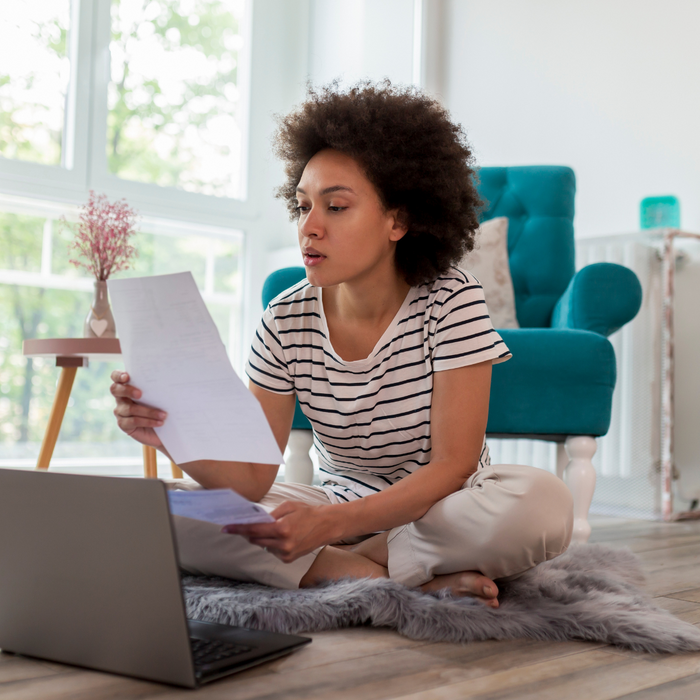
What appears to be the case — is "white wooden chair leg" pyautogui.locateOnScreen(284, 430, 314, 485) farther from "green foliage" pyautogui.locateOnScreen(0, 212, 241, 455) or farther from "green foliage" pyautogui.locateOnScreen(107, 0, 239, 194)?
"green foliage" pyautogui.locateOnScreen(107, 0, 239, 194)

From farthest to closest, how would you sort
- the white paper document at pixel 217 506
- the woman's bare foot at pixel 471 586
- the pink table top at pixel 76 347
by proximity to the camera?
1. the pink table top at pixel 76 347
2. the woman's bare foot at pixel 471 586
3. the white paper document at pixel 217 506

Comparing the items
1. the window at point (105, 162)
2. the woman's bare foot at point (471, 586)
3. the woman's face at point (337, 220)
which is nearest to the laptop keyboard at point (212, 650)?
the woman's bare foot at point (471, 586)

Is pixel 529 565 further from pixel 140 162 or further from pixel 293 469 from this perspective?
pixel 140 162

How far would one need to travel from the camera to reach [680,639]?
3.04 ft

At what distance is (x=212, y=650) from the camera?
0.83 m

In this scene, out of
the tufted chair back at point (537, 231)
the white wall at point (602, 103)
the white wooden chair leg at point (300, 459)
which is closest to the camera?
the white wooden chair leg at point (300, 459)

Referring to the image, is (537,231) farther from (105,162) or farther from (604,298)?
(105,162)

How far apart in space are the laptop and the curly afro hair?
2.28ft

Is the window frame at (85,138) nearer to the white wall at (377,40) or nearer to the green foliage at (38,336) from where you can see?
the green foliage at (38,336)

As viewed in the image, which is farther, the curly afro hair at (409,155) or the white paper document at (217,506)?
the curly afro hair at (409,155)

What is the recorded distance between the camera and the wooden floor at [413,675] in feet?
2.47

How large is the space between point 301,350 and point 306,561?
0.35 metres

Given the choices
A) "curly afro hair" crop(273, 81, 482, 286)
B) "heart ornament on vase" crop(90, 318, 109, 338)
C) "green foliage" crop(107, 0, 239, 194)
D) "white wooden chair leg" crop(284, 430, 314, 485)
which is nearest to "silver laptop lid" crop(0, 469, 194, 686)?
"curly afro hair" crop(273, 81, 482, 286)

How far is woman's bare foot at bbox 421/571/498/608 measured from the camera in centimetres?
106
